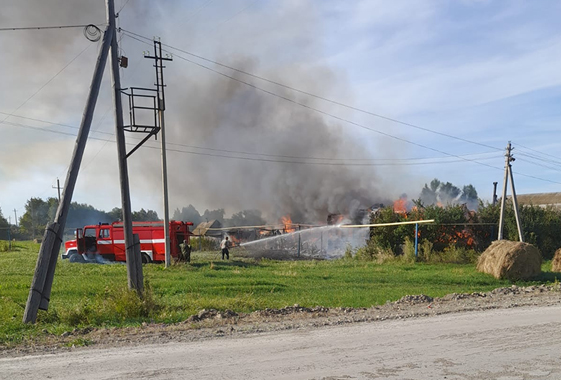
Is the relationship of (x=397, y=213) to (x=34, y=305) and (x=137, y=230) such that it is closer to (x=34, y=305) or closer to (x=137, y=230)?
(x=137, y=230)

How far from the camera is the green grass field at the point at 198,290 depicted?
32.0 feet

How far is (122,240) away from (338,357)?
937 inches

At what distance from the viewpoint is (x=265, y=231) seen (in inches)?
1729

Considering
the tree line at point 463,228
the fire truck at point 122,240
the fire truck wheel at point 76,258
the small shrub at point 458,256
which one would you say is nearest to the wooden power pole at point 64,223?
the fire truck at point 122,240

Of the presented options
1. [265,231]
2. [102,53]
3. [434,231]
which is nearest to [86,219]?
[265,231]

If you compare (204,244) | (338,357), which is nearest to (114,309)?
(338,357)

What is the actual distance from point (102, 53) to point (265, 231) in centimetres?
3412

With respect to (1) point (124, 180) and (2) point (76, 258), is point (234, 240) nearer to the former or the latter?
(2) point (76, 258)

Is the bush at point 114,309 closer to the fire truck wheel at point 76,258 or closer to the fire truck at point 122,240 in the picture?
the fire truck at point 122,240

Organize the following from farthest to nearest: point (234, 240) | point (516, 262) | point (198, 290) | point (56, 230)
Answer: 1. point (234, 240)
2. point (516, 262)
3. point (198, 290)
4. point (56, 230)

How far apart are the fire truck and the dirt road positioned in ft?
63.2

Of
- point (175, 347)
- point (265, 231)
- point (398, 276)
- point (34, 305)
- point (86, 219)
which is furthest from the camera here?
point (86, 219)

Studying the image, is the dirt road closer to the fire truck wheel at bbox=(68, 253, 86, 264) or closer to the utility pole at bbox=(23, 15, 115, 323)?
the utility pole at bbox=(23, 15, 115, 323)

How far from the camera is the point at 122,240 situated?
28219 mm
